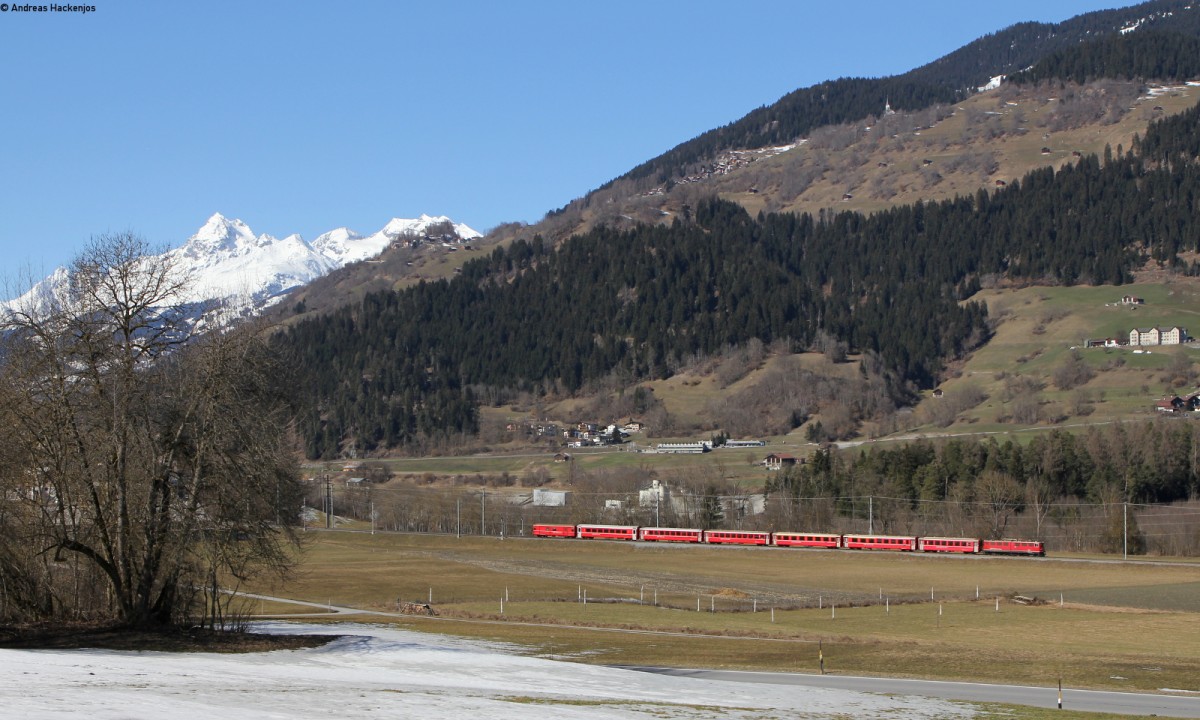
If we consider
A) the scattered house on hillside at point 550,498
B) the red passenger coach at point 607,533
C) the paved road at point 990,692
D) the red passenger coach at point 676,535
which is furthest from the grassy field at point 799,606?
the scattered house on hillside at point 550,498

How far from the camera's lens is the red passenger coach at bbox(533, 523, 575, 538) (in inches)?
4980

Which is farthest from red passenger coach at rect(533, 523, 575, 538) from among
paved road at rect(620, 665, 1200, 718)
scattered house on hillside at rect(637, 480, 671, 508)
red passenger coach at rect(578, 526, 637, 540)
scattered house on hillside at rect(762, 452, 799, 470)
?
paved road at rect(620, 665, 1200, 718)

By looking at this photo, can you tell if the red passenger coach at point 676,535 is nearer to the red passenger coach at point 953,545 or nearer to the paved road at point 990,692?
the red passenger coach at point 953,545

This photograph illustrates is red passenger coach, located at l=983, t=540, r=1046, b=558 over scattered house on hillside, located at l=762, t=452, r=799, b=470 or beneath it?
beneath

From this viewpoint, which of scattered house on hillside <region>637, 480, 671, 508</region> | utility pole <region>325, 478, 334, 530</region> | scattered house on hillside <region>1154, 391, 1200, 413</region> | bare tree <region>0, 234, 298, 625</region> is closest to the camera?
bare tree <region>0, 234, 298, 625</region>

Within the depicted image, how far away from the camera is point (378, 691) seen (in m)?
28.8

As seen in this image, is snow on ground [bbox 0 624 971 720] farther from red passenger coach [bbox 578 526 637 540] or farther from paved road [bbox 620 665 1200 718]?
red passenger coach [bbox 578 526 637 540]

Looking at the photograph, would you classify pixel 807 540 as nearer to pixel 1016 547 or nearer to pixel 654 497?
pixel 1016 547

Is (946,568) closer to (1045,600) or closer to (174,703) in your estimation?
(1045,600)

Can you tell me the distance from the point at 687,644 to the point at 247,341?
20528 millimetres

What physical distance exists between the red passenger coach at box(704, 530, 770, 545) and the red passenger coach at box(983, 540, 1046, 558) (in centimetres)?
2025

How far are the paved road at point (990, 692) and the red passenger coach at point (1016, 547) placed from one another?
70509 millimetres

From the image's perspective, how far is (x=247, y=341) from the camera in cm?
3844

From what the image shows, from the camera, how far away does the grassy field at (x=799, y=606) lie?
43.2m
